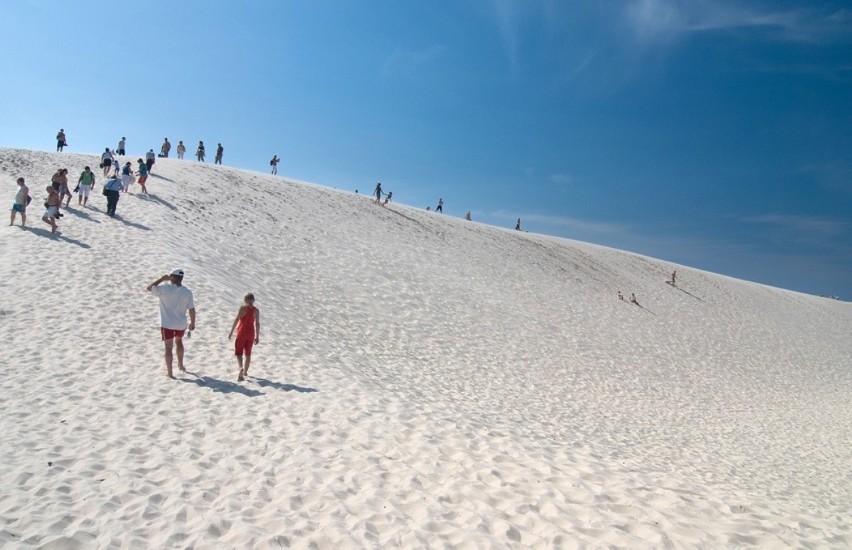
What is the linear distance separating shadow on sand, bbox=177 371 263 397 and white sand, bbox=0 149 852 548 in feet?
0.17

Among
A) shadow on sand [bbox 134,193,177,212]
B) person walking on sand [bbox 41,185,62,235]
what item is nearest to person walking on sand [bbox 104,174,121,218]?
person walking on sand [bbox 41,185,62,235]

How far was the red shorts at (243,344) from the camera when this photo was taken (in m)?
9.67

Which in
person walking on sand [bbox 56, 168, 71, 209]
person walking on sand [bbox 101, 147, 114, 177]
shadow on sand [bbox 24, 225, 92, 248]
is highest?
person walking on sand [bbox 101, 147, 114, 177]

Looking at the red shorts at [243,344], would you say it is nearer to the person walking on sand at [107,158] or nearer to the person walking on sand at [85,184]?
the person walking on sand at [85,184]

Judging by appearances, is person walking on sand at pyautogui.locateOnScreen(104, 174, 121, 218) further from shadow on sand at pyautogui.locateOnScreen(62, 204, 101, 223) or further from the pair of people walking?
the pair of people walking

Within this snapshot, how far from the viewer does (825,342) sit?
33.1 m

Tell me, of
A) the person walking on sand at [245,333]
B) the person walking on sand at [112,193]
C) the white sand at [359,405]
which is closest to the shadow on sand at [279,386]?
the white sand at [359,405]

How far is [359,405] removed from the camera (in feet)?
31.0

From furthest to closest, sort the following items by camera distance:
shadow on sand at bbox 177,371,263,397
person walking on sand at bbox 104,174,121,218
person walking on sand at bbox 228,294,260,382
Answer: person walking on sand at bbox 104,174,121,218 → person walking on sand at bbox 228,294,260,382 → shadow on sand at bbox 177,371,263,397

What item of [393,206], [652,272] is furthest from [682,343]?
[393,206]

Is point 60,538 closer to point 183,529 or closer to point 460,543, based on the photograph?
point 183,529

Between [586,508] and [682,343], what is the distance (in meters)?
22.3

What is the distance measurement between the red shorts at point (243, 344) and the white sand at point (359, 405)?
0.56m

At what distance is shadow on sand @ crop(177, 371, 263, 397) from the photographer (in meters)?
9.09
